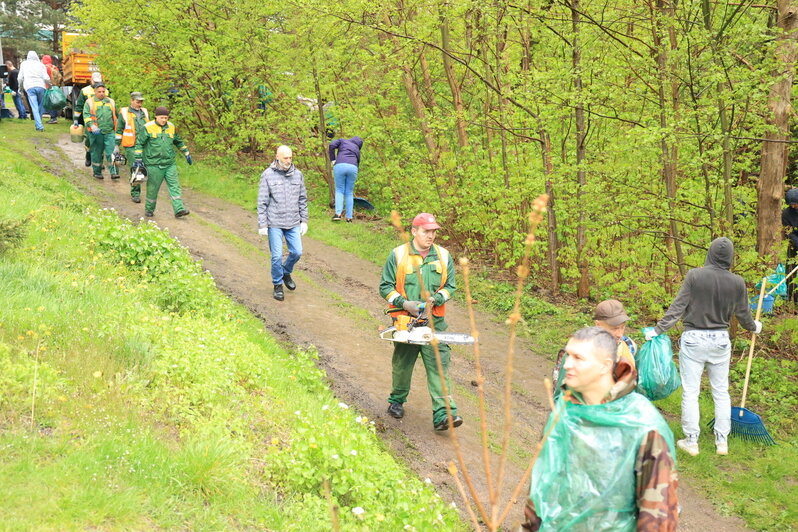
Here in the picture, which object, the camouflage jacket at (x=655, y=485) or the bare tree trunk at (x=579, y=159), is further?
the bare tree trunk at (x=579, y=159)

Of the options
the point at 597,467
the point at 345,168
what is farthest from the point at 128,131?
the point at 597,467

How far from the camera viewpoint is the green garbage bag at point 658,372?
602 cm

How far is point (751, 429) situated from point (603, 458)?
5832 millimetres

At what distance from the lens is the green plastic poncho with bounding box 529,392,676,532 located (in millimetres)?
2984

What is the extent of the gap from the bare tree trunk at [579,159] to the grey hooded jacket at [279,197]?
407 cm

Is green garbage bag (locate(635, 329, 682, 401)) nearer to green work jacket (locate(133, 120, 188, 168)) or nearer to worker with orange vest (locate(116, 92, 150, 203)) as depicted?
green work jacket (locate(133, 120, 188, 168))

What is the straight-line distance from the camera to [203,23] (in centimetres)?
1850

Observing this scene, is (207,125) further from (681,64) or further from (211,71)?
(681,64)

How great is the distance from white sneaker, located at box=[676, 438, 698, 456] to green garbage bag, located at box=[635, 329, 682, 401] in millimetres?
1905

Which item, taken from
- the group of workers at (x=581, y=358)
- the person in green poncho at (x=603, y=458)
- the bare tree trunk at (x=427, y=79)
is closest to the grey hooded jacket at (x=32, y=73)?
the group of workers at (x=581, y=358)

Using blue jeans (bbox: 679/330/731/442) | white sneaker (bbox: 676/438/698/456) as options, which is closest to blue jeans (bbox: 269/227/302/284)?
blue jeans (bbox: 679/330/731/442)

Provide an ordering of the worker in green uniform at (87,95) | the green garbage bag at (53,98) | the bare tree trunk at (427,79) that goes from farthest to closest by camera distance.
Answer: the green garbage bag at (53,98) → the worker in green uniform at (87,95) → the bare tree trunk at (427,79)

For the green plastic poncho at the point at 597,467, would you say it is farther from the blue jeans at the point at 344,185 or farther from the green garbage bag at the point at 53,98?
the green garbage bag at the point at 53,98

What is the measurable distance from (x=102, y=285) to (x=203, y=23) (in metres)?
12.4
